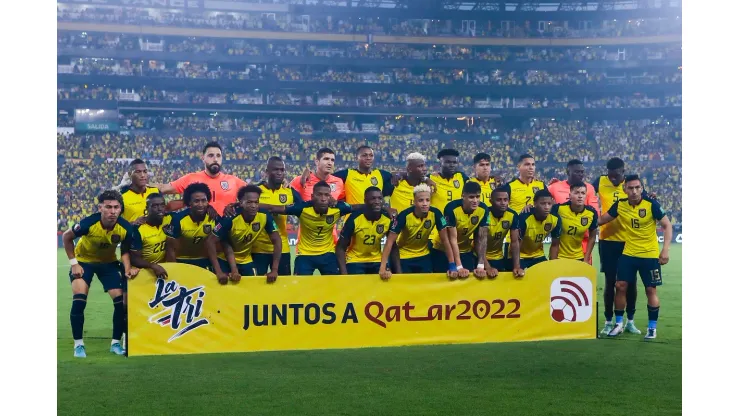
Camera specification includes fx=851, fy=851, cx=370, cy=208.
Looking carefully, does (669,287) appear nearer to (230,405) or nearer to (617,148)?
(230,405)

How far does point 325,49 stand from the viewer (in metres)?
32.7

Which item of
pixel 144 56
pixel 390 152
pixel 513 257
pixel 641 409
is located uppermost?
pixel 144 56

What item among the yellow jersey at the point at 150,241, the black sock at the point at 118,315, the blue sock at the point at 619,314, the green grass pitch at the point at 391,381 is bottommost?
the green grass pitch at the point at 391,381

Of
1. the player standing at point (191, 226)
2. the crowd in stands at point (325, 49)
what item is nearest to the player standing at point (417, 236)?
the player standing at point (191, 226)

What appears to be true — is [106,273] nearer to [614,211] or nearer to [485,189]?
[485,189]

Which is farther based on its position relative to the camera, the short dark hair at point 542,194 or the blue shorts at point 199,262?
the short dark hair at point 542,194

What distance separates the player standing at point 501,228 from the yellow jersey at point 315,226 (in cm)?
133

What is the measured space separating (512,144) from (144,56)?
1429cm

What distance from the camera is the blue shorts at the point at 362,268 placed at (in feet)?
25.1

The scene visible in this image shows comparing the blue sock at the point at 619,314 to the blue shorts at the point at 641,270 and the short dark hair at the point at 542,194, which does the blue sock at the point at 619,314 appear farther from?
the short dark hair at the point at 542,194

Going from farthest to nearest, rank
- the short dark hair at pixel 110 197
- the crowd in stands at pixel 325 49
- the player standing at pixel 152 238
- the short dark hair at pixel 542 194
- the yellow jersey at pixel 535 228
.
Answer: the crowd in stands at pixel 325 49, the yellow jersey at pixel 535 228, the short dark hair at pixel 542 194, the player standing at pixel 152 238, the short dark hair at pixel 110 197

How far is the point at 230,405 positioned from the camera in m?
5.41

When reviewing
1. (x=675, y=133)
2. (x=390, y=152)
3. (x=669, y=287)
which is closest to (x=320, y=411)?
(x=669, y=287)

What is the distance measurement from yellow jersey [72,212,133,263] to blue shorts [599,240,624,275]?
447 centimetres
